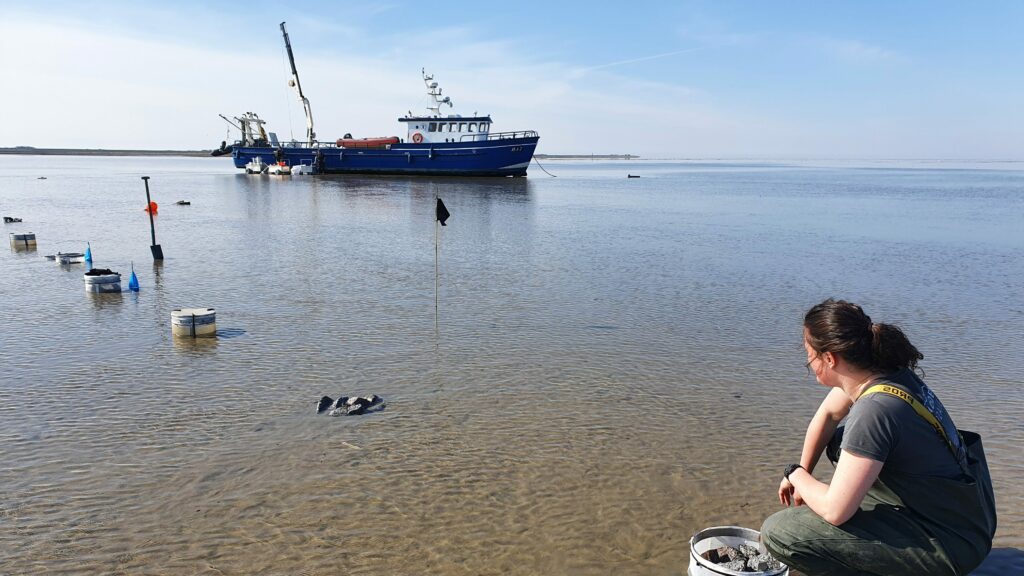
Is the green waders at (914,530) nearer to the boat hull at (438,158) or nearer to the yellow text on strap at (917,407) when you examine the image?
the yellow text on strap at (917,407)

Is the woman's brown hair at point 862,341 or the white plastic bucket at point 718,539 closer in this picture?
the woman's brown hair at point 862,341

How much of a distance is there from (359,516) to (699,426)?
311 cm

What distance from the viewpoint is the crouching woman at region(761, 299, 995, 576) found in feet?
8.54

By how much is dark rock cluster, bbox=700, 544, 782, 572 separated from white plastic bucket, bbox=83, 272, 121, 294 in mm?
10999

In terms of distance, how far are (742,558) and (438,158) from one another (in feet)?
179

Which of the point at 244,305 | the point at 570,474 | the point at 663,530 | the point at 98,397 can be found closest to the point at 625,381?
the point at 570,474

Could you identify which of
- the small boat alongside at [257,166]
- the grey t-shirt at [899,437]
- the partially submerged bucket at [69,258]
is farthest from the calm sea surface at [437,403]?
the small boat alongside at [257,166]

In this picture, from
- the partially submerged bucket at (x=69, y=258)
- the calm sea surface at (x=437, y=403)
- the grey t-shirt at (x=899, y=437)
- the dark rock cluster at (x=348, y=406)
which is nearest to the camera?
the grey t-shirt at (x=899, y=437)

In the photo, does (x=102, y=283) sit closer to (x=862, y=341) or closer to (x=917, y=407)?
(x=862, y=341)

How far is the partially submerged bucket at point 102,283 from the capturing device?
440 inches

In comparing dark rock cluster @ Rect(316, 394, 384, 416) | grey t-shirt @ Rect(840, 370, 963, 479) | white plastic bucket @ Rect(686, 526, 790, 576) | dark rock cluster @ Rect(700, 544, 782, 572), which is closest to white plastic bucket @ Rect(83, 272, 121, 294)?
dark rock cluster @ Rect(316, 394, 384, 416)

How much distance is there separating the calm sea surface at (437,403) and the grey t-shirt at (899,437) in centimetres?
163

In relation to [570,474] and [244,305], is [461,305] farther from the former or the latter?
[570,474]

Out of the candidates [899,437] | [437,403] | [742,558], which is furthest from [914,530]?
[437,403]
